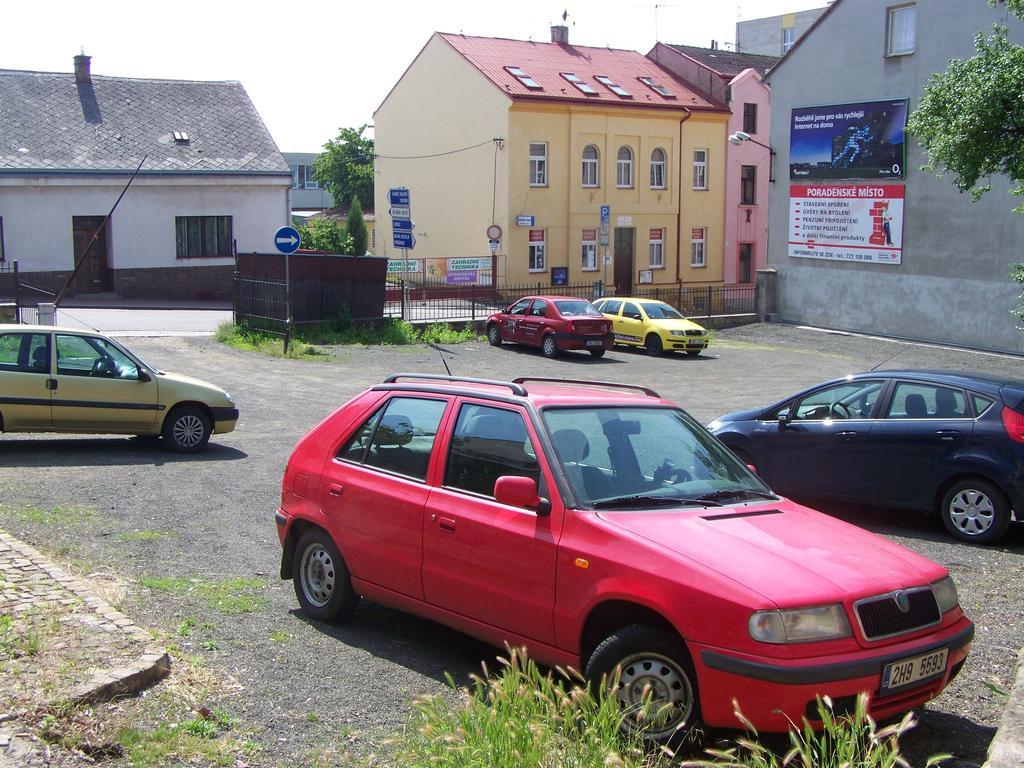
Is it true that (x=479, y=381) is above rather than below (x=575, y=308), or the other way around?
above

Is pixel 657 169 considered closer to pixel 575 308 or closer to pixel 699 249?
pixel 699 249

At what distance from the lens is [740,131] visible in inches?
2020

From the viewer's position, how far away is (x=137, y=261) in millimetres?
38750

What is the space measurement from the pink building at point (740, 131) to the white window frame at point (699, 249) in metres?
1.52

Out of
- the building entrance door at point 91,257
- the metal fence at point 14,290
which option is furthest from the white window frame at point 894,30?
the metal fence at point 14,290

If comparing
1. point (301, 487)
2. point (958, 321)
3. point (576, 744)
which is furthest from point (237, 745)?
point (958, 321)

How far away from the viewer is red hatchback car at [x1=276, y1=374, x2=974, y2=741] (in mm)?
4781

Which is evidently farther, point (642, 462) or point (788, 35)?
point (788, 35)

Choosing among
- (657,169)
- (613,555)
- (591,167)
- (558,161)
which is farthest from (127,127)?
(613,555)

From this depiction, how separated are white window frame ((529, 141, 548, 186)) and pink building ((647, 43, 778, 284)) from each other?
10.2 meters

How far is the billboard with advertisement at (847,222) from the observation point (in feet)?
119

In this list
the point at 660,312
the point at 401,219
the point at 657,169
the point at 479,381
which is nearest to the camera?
the point at 479,381

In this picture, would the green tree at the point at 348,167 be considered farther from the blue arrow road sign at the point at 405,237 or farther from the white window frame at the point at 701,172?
the blue arrow road sign at the point at 405,237

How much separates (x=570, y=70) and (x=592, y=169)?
4705mm
